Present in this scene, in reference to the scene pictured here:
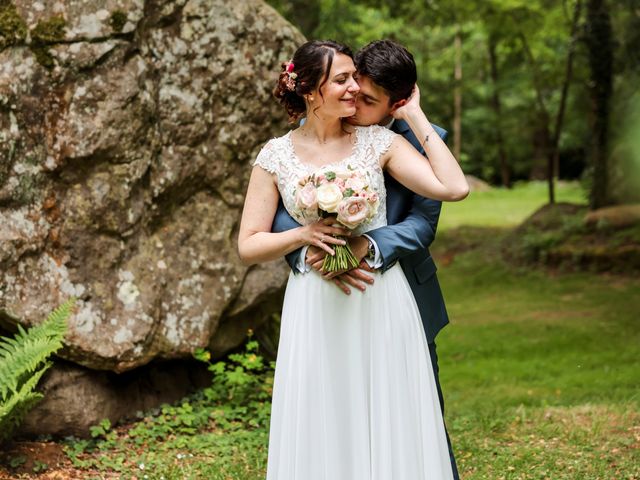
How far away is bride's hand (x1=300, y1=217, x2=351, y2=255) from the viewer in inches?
129

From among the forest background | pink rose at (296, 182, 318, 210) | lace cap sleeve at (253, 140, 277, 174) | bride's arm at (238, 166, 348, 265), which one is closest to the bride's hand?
bride's arm at (238, 166, 348, 265)

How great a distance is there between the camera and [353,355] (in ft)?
11.3

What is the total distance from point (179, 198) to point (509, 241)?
845cm

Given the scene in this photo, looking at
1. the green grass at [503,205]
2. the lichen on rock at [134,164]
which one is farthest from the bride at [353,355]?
the green grass at [503,205]

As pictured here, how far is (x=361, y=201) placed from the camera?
3107mm

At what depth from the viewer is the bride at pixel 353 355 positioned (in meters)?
3.42

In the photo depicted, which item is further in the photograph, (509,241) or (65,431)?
(509,241)

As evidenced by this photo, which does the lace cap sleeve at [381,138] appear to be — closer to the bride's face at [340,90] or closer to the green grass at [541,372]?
the bride's face at [340,90]

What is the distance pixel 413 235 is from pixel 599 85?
9883 millimetres

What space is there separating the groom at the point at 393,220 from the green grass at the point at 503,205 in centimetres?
1290

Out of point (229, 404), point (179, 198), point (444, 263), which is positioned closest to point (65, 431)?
point (229, 404)

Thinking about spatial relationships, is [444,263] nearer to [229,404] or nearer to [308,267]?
[229,404]

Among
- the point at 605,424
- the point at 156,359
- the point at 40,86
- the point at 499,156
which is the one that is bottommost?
the point at 605,424

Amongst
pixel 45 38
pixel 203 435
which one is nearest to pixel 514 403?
pixel 203 435
